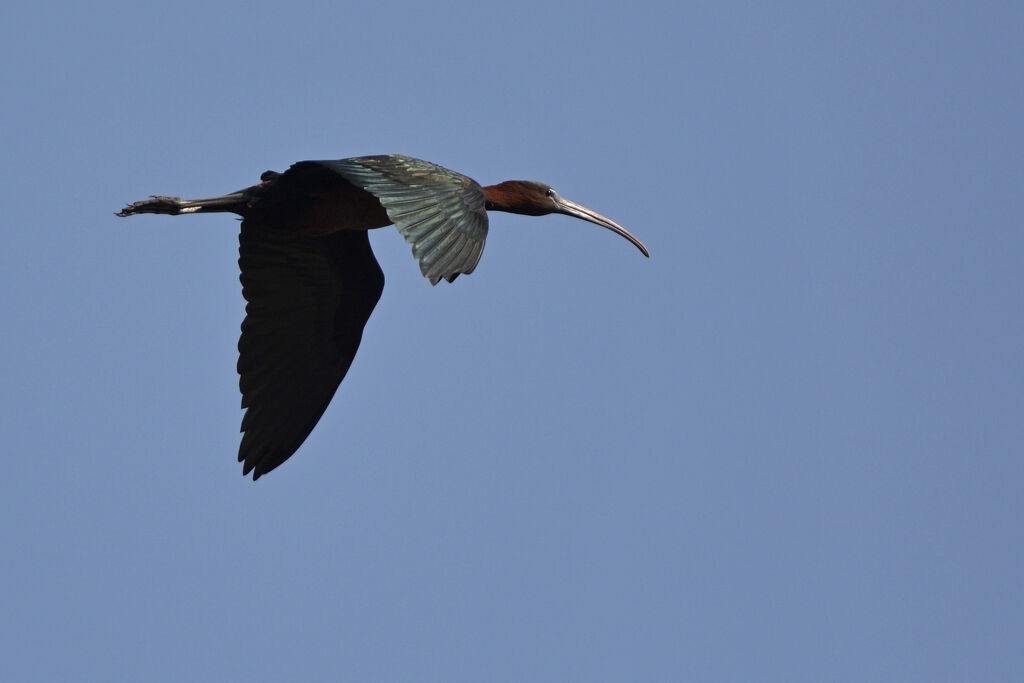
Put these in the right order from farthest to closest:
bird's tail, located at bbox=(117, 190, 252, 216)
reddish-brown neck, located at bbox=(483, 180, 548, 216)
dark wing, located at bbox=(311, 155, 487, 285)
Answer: reddish-brown neck, located at bbox=(483, 180, 548, 216) < bird's tail, located at bbox=(117, 190, 252, 216) < dark wing, located at bbox=(311, 155, 487, 285)

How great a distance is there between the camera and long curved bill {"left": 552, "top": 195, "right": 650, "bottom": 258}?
1567 centimetres

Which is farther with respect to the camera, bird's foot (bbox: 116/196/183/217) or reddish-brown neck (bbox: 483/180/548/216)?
reddish-brown neck (bbox: 483/180/548/216)

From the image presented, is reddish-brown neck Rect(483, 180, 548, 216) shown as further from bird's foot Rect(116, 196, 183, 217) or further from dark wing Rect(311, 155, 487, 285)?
bird's foot Rect(116, 196, 183, 217)

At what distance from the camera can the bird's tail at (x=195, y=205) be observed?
14461 mm

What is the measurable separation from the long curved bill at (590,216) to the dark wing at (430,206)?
264 cm

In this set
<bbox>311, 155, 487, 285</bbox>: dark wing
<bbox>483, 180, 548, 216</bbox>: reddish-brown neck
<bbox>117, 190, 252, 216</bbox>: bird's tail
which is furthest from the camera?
<bbox>483, 180, 548, 216</bbox>: reddish-brown neck

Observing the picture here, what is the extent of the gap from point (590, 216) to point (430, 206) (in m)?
4.02

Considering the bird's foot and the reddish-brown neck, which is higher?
the reddish-brown neck

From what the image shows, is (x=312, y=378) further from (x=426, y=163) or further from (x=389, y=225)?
(x=426, y=163)

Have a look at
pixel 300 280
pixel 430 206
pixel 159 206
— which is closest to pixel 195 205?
pixel 159 206

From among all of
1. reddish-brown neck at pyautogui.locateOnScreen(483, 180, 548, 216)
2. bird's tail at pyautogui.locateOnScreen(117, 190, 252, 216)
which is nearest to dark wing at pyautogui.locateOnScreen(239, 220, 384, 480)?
bird's tail at pyautogui.locateOnScreen(117, 190, 252, 216)

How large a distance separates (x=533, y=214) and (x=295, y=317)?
9.04 ft

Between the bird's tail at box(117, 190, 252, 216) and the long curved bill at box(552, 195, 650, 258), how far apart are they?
10.7 ft

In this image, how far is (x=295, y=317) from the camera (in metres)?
15.7
